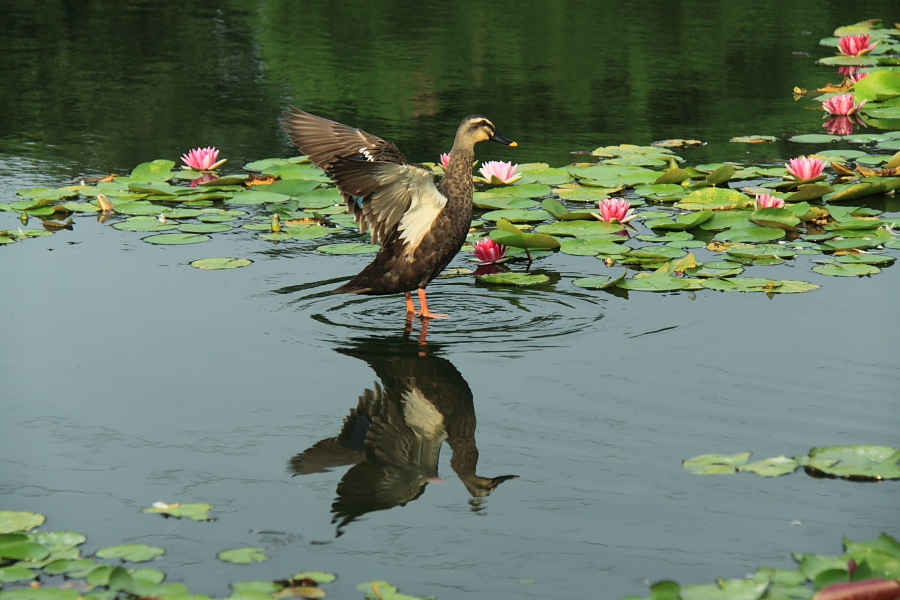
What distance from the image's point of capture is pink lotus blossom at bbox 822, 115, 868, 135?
32.3ft

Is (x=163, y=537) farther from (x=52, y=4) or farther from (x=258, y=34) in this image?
(x=52, y=4)

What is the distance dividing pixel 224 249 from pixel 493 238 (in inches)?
72.7

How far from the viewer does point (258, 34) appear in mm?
15961

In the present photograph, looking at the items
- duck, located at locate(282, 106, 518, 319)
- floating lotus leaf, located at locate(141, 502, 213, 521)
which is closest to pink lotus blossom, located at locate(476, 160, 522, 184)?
duck, located at locate(282, 106, 518, 319)

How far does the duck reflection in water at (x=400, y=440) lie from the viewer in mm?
3770

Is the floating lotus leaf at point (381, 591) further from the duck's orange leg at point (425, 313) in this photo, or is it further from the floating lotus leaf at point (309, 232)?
the floating lotus leaf at point (309, 232)

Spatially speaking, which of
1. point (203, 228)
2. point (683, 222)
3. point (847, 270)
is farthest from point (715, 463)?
point (203, 228)

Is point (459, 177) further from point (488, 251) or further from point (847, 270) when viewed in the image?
point (847, 270)

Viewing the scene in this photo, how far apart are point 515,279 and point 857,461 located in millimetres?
2827

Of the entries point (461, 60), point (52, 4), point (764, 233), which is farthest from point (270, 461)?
point (52, 4)

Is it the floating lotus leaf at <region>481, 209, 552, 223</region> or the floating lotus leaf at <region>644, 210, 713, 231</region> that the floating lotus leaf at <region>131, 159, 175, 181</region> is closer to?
the floating lotus leaf at <region>481, 209, 552, 223</region>

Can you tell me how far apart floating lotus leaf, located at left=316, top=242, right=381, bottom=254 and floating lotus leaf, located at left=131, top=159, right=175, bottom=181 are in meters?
2.15

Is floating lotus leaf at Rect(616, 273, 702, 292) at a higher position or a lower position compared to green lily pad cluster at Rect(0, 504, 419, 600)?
higher

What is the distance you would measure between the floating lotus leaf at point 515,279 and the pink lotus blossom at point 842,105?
17.8 ft
